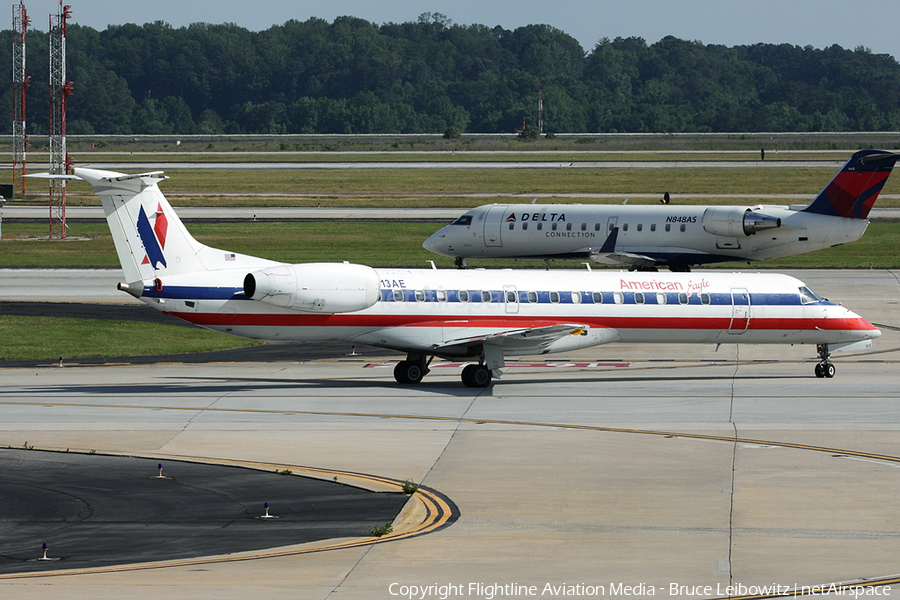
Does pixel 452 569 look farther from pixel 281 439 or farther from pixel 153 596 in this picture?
pixel 281 439

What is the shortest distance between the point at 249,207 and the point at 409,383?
2340 inches

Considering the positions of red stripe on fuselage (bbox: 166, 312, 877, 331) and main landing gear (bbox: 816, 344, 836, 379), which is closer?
red stripe on fuselage (bbox: 166, 312, 877, 331)

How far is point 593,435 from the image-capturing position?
78.7 feet

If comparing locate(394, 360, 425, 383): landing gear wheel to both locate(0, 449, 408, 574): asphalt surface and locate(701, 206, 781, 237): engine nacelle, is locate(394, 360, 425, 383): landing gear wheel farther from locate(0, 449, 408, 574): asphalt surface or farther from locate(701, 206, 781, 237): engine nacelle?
locate(701, 206, 781, 237): engine nacelle

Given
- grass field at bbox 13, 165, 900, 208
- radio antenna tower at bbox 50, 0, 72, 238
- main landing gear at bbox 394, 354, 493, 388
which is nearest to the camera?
main landing gear at bbox 394, 354, 493, 388

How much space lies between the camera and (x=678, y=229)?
1957 inches

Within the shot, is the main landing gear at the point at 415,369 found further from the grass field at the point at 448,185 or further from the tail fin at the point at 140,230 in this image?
the grass field at the point at 448,185

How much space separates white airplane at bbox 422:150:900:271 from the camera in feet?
158

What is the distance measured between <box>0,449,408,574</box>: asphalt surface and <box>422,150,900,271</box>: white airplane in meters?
32.0

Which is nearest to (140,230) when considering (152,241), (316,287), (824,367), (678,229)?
(152,241)

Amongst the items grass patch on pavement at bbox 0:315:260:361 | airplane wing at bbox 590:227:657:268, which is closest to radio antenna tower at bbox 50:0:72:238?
grass patch on pavement at bbox 0:315:260:361

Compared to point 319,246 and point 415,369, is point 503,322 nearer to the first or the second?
point 415,369

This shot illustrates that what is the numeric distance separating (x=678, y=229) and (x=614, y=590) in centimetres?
3739

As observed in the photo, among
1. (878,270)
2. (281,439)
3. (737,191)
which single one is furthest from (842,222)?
(737,191)
